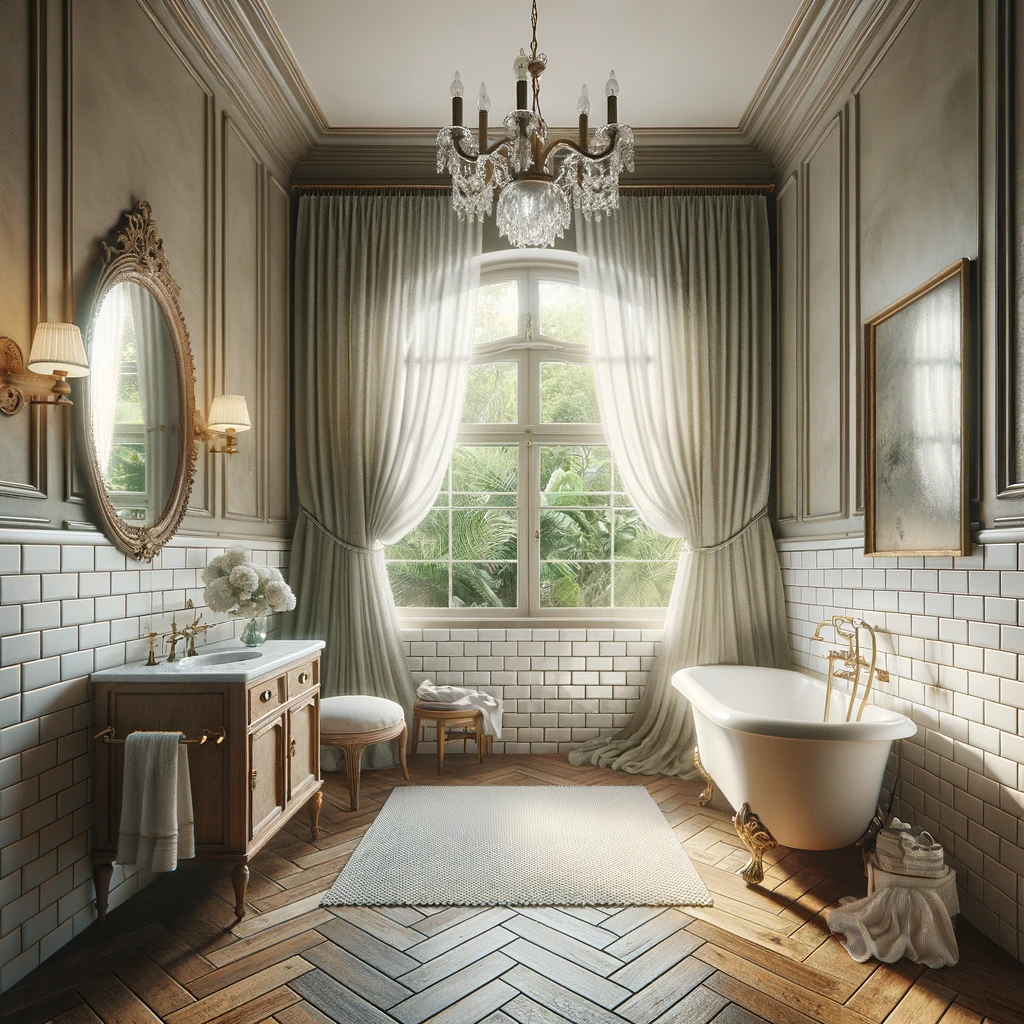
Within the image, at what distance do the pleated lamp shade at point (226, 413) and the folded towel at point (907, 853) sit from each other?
287cm

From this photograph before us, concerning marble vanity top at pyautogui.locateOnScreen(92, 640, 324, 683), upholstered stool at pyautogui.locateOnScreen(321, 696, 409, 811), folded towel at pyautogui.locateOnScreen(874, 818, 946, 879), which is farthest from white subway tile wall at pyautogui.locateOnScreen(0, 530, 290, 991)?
folded towel at pyautogui.locateOnScreen(874, 818, 946, 879)

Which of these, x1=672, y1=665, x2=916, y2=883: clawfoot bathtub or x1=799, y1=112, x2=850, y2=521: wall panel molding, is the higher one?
x1=799, y1=112, x2=850, y2=521: wall panel molding

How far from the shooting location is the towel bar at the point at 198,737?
7.90 ft

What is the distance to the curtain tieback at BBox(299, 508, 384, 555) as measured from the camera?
4.30 metres

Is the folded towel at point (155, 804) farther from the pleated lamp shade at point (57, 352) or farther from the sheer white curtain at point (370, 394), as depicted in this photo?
the sheer white curtain at point (370, 394)

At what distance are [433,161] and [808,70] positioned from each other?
79.6 inches

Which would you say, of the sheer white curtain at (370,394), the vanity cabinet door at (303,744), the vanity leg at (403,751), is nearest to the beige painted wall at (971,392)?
the sheer white curtain at (370,394)

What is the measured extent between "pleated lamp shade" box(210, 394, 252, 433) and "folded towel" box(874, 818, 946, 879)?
2.87m

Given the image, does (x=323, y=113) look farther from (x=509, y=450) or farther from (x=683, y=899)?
(x=683, y=899)

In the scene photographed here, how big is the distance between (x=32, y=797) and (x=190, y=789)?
1.38 feet

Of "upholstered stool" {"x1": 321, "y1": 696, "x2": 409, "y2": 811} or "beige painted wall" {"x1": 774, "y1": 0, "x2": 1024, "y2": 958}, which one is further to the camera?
"upholstered stool" {"x1": 321, "y1": 696, "x2": 409, "y2": 811}

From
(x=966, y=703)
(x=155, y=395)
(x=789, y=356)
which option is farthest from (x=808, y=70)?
(x=155, y=395)

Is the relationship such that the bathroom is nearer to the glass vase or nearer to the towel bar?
the towel bar

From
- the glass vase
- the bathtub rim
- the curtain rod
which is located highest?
the curtain rod
